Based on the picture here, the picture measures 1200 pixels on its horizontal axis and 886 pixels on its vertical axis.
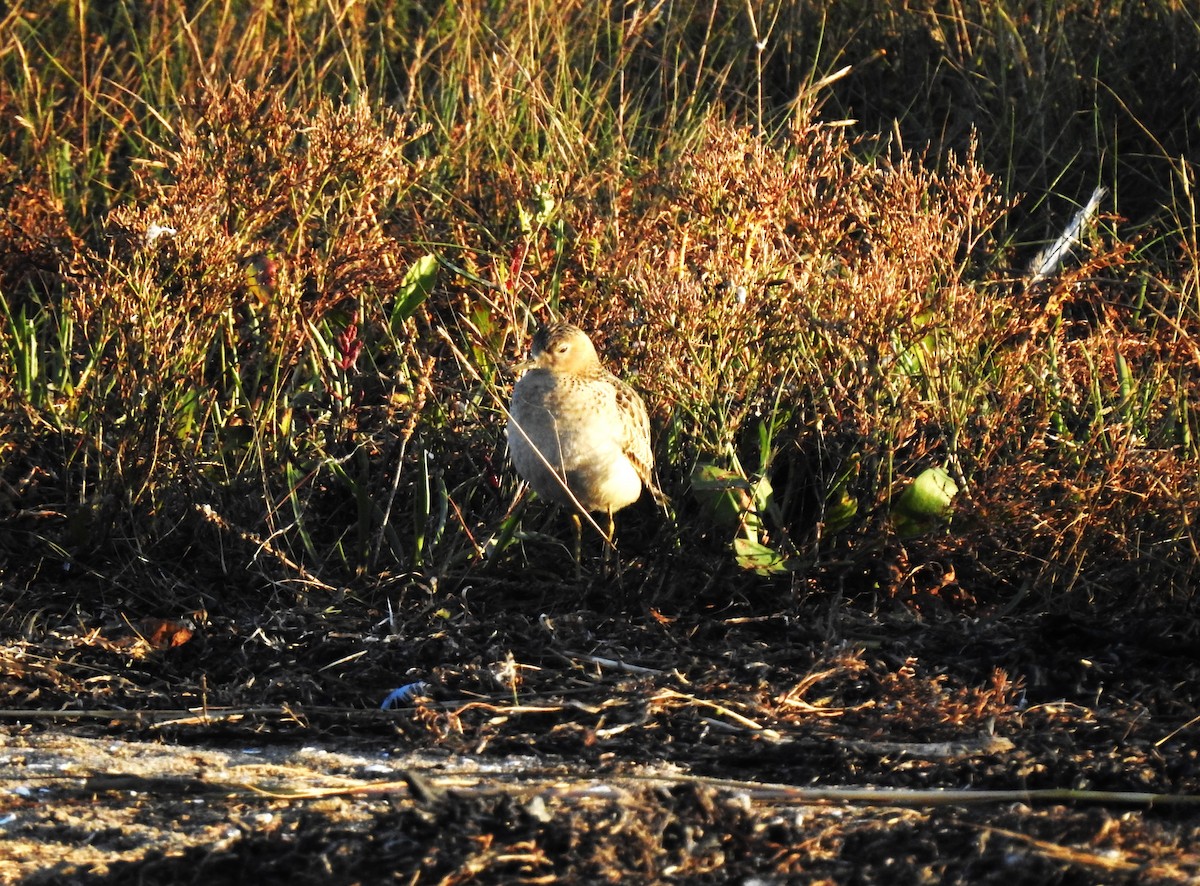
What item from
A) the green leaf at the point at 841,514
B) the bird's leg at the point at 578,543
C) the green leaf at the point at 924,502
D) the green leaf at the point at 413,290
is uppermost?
the green leaf at the point at 413,290

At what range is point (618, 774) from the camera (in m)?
3.77

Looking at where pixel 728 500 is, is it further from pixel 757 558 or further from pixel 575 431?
pixel 575 431

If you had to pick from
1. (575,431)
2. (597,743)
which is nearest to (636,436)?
(575,431)

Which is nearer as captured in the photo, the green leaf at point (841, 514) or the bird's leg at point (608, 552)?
the green leaf at point (841, 514)

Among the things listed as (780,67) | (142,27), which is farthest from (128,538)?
(780,67)

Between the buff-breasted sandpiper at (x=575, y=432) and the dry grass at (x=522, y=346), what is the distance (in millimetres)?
178

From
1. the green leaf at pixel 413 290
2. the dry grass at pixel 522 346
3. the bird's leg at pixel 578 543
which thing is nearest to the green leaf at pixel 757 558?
the dry grass at pixel 522 346

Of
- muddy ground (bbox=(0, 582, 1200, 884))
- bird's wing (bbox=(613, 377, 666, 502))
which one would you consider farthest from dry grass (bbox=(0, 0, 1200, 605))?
muddy ground (bbox=(0, 582, 1200, 884))

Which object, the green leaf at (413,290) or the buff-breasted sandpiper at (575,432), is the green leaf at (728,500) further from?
the green leaf at (413,290)

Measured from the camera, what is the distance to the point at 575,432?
199 inches

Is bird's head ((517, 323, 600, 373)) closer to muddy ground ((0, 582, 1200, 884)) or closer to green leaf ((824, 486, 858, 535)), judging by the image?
muddy ground ((0, 582, 1200, 884))

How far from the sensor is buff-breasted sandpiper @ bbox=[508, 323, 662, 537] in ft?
16.4

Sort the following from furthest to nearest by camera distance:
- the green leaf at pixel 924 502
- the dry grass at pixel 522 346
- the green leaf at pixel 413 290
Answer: the green leaf at pixel 413 290
the dry grass at pixel 522 346
the green leaf at pixel 924 502

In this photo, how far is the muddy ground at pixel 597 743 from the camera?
10.5 ft
